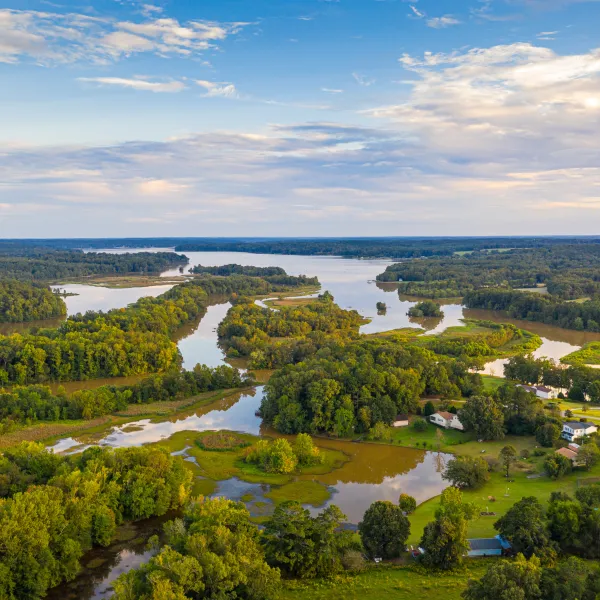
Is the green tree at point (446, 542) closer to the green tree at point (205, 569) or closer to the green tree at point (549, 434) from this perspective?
the green tree at point (205, 569)

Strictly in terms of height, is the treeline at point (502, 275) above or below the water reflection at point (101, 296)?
above

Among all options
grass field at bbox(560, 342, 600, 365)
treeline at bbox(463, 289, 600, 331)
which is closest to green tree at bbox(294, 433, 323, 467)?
grass field at bbox(560, 342, 600, 365)

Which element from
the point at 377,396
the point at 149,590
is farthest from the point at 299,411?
the point at 149,590

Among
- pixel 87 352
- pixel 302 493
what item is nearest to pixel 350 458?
pixel 302 493

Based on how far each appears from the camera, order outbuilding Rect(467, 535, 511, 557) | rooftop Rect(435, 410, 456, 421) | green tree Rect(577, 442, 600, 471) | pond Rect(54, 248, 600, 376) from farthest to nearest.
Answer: pond Rect(54, 248, 600, 376) → rooftop Rect(435, 410, 456, 421) → green tree Rect(577, 442, 600, 471) → outbuilding Rect(467, 535, 511, 557)

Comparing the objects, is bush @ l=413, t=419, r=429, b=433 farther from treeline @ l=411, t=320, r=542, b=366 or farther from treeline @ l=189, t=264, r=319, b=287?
treeline @ l=189, t=264, r=319, b=287

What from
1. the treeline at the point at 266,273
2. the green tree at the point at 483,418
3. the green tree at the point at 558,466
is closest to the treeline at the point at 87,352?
the green tree at the point at 483,418
